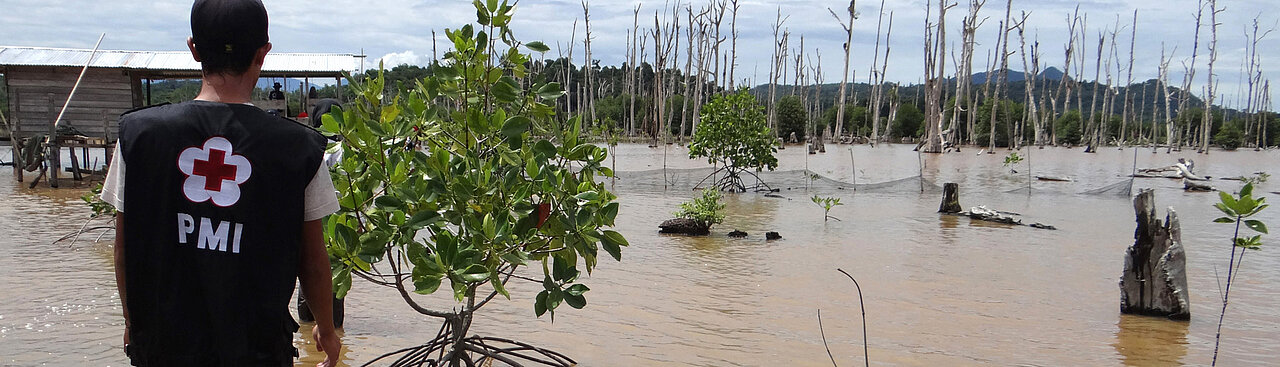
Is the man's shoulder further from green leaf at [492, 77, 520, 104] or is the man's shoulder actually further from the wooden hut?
the wooden hut

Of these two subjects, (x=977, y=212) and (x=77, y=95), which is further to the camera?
(x=77, y=95)

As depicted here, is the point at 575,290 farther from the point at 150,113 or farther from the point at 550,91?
the point at 150,113

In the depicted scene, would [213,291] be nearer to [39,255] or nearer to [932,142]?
[39,255]

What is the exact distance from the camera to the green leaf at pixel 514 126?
11.0 ft

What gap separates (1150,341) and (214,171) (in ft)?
20.3

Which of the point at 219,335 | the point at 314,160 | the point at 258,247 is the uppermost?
the point at 314,160

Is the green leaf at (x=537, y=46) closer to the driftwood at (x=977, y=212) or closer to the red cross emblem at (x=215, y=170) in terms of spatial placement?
the red cross emblem at (x=215, y=170)

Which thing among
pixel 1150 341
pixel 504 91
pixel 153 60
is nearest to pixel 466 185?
pixel 504 91

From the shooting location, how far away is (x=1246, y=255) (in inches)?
411

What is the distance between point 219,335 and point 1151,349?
586cm

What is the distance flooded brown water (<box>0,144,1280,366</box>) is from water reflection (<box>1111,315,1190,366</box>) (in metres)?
0.02

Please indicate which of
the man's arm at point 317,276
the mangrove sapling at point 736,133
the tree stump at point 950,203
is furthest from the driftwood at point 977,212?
the man's arm at point 317,276

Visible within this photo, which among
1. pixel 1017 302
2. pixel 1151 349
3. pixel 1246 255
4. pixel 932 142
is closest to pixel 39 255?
pixel 1017 302

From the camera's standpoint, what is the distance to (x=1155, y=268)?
6.61 metres
